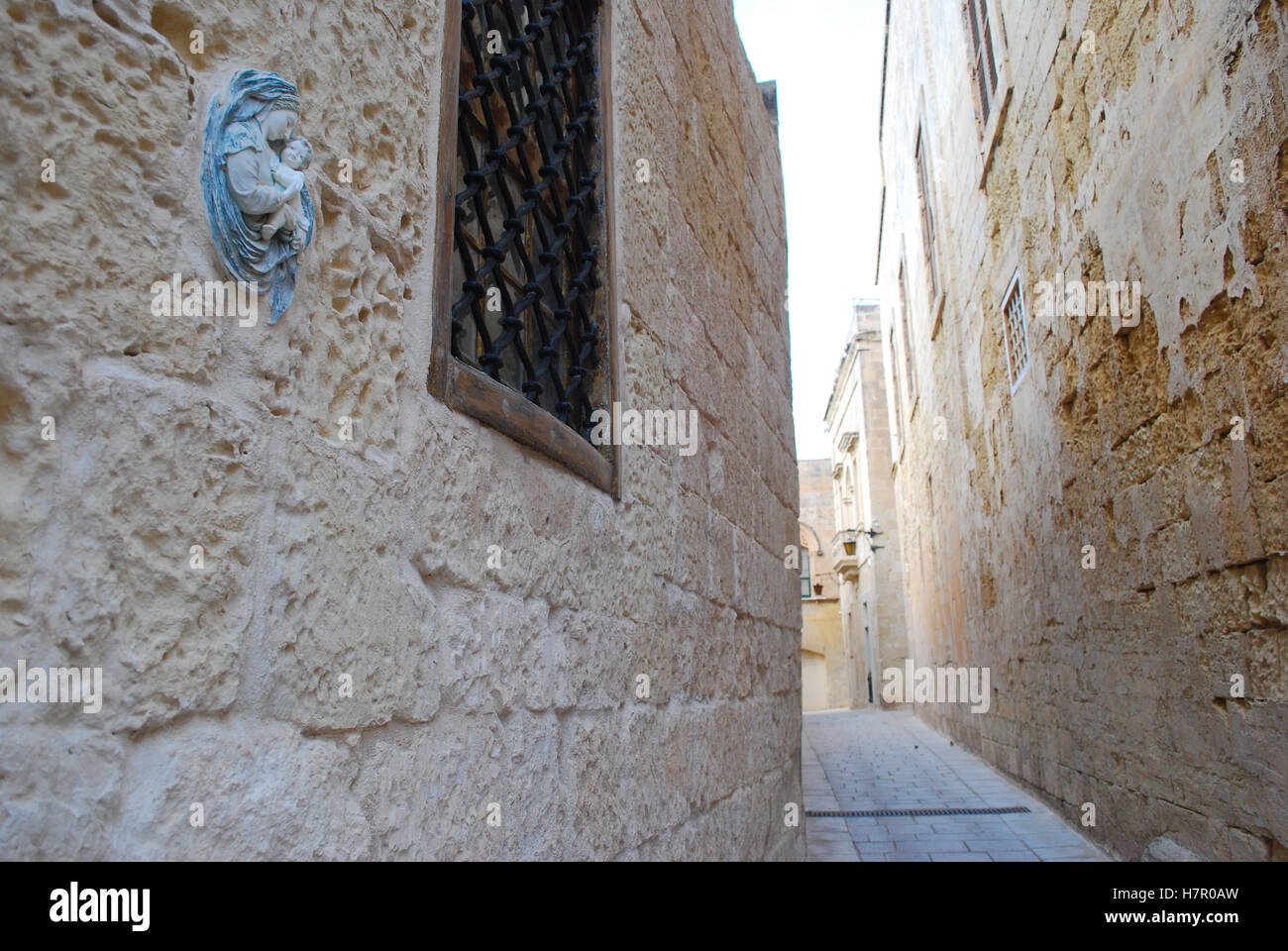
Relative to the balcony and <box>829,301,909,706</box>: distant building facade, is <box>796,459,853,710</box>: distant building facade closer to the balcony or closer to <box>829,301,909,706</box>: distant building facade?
the balcony

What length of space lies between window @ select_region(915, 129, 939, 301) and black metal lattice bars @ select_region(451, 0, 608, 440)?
799cm

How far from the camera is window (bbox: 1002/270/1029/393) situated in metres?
5.74

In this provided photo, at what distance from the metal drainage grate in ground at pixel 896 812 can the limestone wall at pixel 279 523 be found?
388cm

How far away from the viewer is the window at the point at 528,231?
5.32ft

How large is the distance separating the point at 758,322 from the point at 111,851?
12.6 ft

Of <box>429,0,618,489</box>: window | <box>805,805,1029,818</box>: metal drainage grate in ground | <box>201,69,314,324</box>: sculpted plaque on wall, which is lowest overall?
<box>805,805,1029,818</box>: metal drainage grate in ground

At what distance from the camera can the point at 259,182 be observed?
1020 millimetres

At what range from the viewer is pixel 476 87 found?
183 centimetres

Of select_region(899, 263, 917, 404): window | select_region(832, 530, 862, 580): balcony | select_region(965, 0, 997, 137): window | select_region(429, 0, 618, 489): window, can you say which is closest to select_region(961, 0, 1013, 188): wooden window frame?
select_region(965, 0, 997, 137): window

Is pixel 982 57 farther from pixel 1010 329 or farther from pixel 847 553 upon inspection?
pixel 847 553

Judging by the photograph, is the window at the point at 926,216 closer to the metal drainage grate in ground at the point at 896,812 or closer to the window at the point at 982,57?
the window at the point at 982,57

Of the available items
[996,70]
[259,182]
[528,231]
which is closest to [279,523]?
[259,182]

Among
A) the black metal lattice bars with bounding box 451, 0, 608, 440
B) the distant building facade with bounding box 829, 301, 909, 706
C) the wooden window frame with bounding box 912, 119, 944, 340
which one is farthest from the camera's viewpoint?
the distant building facade with bounding box 829, 301, 909, 706

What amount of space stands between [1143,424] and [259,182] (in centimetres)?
372
